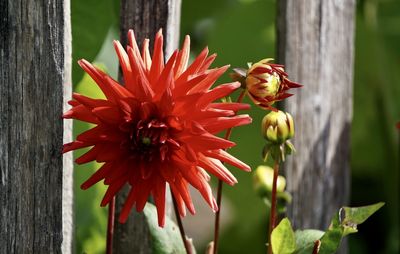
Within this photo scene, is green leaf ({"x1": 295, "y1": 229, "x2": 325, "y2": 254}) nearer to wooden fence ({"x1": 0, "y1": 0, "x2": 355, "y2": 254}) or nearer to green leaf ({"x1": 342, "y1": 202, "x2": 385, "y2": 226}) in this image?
green leaf ({"x1": 342, "y1": 202, "x2": 385, "y2": 226})

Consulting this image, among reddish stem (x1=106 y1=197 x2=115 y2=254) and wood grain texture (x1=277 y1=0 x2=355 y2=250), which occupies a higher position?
wood grain texture (x1=277 y1=0 x2=355 y2=250)

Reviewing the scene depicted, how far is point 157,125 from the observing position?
161cm

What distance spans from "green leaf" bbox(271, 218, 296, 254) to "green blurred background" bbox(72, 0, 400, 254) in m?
0.79

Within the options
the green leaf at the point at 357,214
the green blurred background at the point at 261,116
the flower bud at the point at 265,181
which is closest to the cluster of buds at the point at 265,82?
the green leaf at the point at 357,214

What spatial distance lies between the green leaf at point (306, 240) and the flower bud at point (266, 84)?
0.40 m

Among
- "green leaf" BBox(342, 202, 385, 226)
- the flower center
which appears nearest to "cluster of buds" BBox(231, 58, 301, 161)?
the flower center

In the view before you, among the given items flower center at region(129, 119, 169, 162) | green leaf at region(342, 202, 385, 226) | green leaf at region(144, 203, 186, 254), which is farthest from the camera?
green leaf at region(144, 203, 186, 254)

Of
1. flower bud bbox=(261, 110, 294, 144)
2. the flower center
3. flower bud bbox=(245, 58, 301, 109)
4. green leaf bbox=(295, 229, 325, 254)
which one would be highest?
flower bud bbox=(245, 58, 301, 109)

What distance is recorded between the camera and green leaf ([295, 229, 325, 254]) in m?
1.97

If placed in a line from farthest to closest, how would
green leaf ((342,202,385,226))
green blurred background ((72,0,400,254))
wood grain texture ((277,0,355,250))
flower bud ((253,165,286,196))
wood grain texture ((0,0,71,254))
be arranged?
1. green blurred background ((72,0,400,254))
2. wood grain texture ((277,0,355,250))
3. flower bud ((253,165,286,196))
4. green leaf ((342,202,385,226))
5. wood grain texture ((0,0,71,254))

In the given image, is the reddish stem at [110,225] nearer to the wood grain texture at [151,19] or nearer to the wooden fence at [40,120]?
the wooden fence at [40,120]

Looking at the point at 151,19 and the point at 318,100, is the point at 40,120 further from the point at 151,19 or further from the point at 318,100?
the point at 318,100

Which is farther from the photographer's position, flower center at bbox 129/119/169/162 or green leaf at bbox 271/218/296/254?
green leaf at bbox 271/218/296/254

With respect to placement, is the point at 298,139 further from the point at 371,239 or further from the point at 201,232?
the point at 201,232
